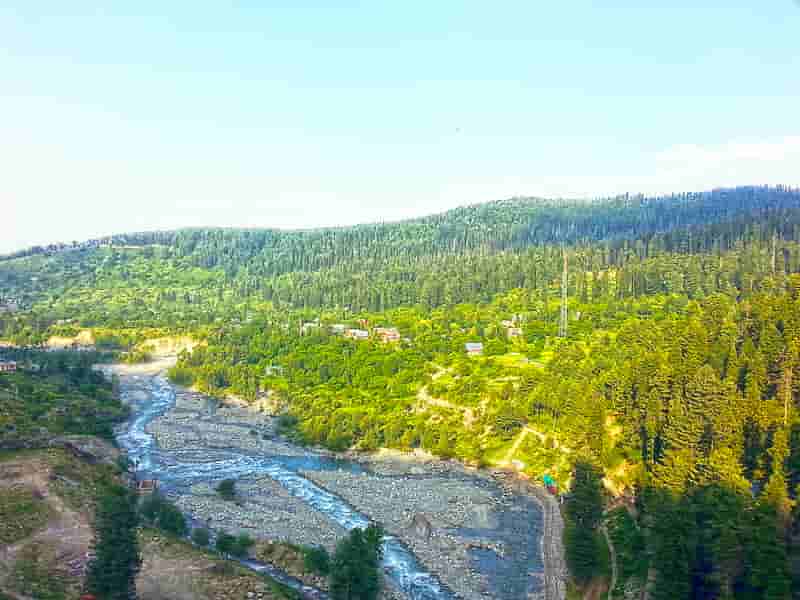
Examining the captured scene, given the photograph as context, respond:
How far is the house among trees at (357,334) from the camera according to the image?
87037 millimetres

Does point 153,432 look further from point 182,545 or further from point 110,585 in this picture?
point 110,585

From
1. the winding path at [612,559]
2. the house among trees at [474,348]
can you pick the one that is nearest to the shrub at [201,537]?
the winding path at [612,559]

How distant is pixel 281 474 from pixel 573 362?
90.4ft

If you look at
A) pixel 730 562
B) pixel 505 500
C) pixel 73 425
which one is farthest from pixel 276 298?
pixel 730 562

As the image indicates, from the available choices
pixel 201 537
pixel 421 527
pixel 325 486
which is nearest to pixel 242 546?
pixel 201 537

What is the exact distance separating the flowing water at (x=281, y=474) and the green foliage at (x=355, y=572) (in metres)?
4.66

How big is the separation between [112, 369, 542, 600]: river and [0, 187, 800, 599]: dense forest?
143 inches

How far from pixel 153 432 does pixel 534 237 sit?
4828 inches

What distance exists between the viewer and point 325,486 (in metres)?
48.0

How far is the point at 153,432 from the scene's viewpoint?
63.5 metres

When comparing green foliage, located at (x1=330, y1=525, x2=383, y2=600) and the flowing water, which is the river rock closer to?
the flowing water

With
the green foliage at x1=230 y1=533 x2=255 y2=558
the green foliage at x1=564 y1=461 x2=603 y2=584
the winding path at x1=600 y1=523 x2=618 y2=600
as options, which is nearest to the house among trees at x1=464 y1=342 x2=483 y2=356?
the green foliage at x1=564 y1=461 x2=603 y2=584

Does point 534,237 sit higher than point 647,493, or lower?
higher

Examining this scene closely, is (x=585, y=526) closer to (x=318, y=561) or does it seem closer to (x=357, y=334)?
(x=318, y=561)
